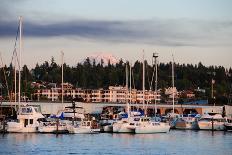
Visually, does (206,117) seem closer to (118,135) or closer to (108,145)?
(118,135)

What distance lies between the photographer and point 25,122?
93.6 m

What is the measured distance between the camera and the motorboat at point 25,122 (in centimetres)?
9281

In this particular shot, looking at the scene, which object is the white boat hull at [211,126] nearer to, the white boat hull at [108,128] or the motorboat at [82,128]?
the white boat hull at [108,128]

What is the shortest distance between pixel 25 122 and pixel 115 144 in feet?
56.1

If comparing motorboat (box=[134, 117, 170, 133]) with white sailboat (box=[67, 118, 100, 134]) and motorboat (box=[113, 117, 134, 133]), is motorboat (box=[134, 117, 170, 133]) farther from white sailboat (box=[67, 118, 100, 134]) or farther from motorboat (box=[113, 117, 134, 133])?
white sailboat (box=[67, 118, 100, 134])

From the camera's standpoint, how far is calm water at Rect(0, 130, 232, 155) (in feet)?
239

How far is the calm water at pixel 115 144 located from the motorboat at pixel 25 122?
2.22 m

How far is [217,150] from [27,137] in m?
25.0

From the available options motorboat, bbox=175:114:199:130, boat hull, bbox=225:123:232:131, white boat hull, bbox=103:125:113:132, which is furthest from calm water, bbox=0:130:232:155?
motorboat, bbox=175:114:199:130

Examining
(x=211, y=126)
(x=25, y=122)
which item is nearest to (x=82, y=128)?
(x=25, y=122)

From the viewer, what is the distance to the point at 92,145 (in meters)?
79.4

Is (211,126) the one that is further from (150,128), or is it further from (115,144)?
(115,144)

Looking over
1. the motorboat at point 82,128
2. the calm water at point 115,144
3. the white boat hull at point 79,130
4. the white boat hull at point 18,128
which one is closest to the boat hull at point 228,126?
the calm water at point 115,144

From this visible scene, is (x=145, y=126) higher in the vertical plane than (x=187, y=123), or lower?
higher
